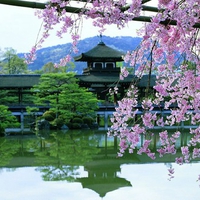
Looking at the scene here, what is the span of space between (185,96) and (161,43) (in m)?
0.51

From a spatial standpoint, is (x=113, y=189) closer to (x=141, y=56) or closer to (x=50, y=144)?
(x=141, y=56)

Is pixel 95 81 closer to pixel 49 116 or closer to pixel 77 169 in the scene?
pixel 49 116

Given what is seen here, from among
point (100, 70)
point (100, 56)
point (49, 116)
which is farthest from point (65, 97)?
point (100, 56)

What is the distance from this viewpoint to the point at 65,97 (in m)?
21.0

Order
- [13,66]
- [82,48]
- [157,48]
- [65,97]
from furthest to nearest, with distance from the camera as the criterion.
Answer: [82,48] < [13,66] < [65,97] < [157,48]

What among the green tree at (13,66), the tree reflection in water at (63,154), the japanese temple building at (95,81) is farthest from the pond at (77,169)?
the green tree at (13,66)

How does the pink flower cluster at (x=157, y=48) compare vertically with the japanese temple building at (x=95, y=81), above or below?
above

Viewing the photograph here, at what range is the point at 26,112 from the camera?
2219 centimetres

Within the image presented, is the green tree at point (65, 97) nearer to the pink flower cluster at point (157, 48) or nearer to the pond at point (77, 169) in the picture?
the pond at point (77, 169)

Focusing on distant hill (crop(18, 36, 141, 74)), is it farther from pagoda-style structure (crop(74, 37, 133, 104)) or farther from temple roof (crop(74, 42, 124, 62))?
pagoda-style structure (crop(74, 37, 133, 104))

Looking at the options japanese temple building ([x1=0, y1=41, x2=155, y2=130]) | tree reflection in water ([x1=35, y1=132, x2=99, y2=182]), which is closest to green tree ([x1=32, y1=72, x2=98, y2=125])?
japanese temple building ([x1=0, y1=41, x2=155, y2=130])

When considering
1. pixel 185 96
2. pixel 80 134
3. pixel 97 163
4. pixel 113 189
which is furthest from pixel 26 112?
pixel 185 96

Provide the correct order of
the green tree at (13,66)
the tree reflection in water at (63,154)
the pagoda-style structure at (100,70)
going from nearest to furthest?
the tree reflection in water at (63,154) → the pagoda-style structure at (100,70) → the green tree at (13,66)

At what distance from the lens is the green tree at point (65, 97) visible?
68.3 feet
